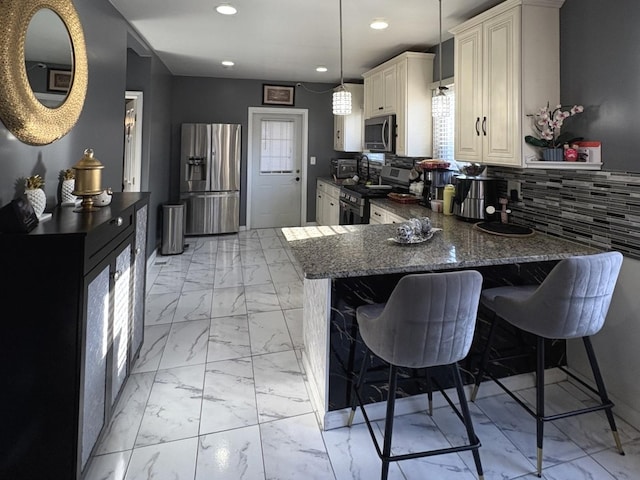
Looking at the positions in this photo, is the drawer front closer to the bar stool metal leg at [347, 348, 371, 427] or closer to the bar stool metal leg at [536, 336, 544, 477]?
the bar stool metal leg at [347, 348, 371, 427]

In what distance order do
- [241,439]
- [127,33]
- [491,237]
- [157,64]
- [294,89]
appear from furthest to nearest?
[294,89], [157,64], [127,33], [491,237], [241,439]

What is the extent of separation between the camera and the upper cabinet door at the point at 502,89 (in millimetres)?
2438

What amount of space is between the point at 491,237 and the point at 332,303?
110 centimetres

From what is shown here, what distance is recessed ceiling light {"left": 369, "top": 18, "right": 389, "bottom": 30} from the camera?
3.30 metres

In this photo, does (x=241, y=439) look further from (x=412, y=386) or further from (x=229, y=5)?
(x=229, y=5)

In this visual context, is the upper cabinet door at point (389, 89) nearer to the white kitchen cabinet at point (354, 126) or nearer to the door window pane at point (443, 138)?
the door window pane at point (443, 138)

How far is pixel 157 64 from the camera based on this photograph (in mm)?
4738

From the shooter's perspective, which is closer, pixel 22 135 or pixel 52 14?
pixel 22 135

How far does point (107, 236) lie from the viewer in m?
1.68

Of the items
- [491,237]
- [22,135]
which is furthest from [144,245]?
[491,237]

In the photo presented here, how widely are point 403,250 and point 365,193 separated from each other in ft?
7.74

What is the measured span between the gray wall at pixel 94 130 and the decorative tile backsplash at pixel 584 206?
2971mm

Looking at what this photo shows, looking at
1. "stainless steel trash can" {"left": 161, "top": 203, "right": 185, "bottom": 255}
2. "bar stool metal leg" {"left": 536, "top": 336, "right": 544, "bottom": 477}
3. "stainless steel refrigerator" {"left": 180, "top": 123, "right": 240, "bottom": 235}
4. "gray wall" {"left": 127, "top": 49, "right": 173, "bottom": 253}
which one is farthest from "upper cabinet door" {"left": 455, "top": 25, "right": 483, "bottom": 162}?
"stainless steel refrigerator" {"left": 180, "top": 123, "right": 240, "bottom": 235}

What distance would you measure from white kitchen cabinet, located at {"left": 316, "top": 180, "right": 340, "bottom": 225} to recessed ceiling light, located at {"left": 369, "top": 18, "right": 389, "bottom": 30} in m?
2.20
